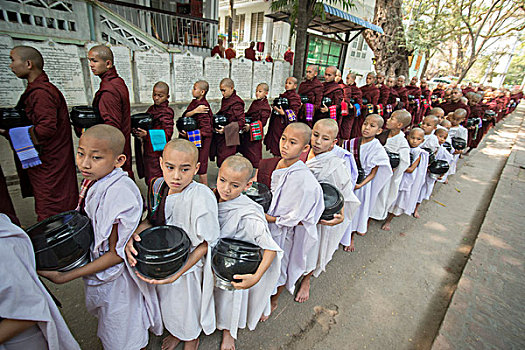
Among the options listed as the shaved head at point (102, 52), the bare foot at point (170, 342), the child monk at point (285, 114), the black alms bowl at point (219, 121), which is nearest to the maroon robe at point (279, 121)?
the child monk at point (285, 114)

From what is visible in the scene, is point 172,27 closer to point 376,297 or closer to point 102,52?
point 102,52

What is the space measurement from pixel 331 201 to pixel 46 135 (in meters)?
2.72

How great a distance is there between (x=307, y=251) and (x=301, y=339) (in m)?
0.65

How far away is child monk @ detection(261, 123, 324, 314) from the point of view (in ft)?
5.99

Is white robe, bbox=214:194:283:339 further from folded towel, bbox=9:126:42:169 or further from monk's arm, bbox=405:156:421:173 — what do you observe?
monk's arm, bbox=405:156:421:173

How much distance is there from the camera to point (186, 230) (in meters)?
1.47

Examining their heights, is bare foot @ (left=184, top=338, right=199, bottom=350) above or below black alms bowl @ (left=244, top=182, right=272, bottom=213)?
below

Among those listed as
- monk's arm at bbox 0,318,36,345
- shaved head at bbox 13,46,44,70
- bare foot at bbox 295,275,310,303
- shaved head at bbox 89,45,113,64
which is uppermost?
shaved head at bbox 89,45,113,64

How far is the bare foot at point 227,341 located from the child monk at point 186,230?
177mm

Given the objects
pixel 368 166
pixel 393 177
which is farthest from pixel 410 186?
pixel 368 166

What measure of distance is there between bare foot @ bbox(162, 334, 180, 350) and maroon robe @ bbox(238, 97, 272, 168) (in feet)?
10.5

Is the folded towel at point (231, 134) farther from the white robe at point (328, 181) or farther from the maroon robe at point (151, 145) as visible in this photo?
the white robe at point (328, 181)

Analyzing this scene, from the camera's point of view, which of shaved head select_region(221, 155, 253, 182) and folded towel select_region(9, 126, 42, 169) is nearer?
shaved head select_region(221, 155, 253, 182)

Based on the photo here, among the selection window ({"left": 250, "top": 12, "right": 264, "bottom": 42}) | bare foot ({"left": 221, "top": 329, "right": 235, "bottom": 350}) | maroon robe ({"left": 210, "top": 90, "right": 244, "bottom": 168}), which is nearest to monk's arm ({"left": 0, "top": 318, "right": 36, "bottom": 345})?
bare foot ({"left": 221, "top": 329, "right": 235, "bottom": 350})
